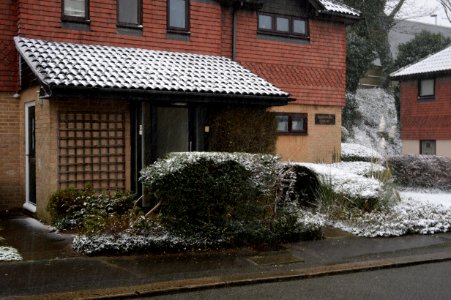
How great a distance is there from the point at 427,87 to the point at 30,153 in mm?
20401

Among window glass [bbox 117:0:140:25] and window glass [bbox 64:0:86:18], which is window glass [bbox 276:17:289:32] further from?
window glass [bbox 64:0:86:18]

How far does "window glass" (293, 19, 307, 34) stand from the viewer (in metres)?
17.9

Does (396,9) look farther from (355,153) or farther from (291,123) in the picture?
(291,123)

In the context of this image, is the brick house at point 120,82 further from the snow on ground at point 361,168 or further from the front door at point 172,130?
the snow on ground at point 361,168

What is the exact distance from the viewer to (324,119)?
→ 60.2 ft

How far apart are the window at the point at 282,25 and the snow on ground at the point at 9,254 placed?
438 inches

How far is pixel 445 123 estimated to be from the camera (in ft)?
82.3

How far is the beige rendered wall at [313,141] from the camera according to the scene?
17.3 m

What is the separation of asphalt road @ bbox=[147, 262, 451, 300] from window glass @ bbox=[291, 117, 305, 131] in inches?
391

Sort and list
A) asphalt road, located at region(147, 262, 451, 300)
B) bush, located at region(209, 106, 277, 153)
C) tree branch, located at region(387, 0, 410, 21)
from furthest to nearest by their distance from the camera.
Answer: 1. tree branch, located at region(387, 0, 410, 21)
2. bush, located at region(209, 106, 277, 153)
3. asphalt road, located at region(147, 262, 451, 300)

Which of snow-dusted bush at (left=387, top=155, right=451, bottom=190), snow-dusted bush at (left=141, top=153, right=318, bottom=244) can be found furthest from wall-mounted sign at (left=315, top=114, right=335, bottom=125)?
snow-dusted bush at (left=141, top=153, right=318, bottom=244)

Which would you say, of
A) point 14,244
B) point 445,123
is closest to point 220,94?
point 14,244

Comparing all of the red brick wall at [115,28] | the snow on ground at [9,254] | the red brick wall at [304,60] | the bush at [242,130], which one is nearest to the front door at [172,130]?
the bush at [242,130]

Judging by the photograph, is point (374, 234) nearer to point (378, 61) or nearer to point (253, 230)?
point (253, 230)
